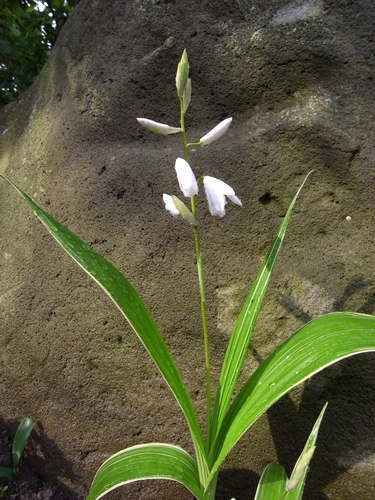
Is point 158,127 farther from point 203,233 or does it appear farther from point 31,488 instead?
point 31,488

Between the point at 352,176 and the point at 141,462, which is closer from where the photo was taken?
the point at 141,462

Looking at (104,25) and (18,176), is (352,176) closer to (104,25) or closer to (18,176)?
(104,25)

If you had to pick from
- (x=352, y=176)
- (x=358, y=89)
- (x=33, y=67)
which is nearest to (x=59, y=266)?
(x=352, y=176)

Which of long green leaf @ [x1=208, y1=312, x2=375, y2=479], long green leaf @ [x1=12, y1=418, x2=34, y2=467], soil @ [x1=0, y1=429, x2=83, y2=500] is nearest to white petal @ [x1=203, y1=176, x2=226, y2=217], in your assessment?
long green leaf @ [x1=208, y1=312, x2=375, y2=479]

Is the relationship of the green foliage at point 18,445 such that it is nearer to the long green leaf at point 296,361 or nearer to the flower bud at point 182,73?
the long green leaf at point 296,361

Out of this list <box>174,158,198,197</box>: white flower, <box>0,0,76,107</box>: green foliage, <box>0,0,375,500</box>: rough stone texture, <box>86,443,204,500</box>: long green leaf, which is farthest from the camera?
<box>0,0,76,107</box>: green foliage

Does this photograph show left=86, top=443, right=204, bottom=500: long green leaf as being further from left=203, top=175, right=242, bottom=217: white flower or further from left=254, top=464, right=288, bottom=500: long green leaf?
left=203, top=175, right=242, bottom=217: white flower

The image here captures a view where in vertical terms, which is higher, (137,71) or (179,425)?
(137,71)
